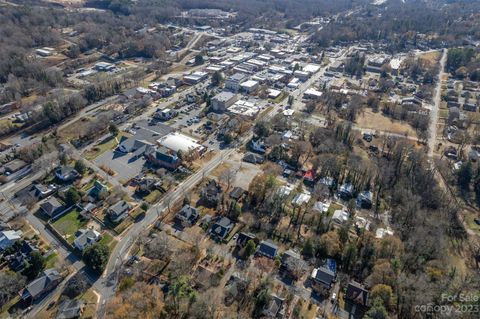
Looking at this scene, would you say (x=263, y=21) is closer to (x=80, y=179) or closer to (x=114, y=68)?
(x=114, y=68)

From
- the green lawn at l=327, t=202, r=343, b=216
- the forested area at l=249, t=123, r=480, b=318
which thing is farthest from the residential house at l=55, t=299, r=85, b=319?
the green lawn at l=327, t=202, r=343, b=216

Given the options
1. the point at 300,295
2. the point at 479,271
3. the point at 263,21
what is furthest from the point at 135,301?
the point at 263,21

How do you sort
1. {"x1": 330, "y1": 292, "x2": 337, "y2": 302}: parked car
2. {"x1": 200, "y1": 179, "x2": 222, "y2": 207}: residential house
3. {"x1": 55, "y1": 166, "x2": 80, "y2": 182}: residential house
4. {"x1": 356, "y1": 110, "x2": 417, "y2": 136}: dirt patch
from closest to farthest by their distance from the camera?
1. {"x1": 330, "y1": 292, "x2": 337, "y2": 302}: parked car
2. {"x1": 200, "y1": 179, "x2": 222, "y2": 207}: residential house
3. {"x1": 55, "y1": 166, "x2": 80, "y2": 182}: residential house
4. {"x1": 356, "y1": 110, "x2": 417, "y2": 136}: dirt patch

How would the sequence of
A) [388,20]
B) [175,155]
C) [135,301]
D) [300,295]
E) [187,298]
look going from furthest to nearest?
[388,20] < [175,155] < [300,295] < [187,298] < [135,301]

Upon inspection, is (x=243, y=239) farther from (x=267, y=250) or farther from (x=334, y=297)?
(x=334, y=297)

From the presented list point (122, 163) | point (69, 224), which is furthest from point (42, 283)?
point (122, 163)

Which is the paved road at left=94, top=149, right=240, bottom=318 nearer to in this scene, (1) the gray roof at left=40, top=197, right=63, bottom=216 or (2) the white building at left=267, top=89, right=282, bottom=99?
(1) the gray roof at left=40, top=197, right=63, bottom=216
